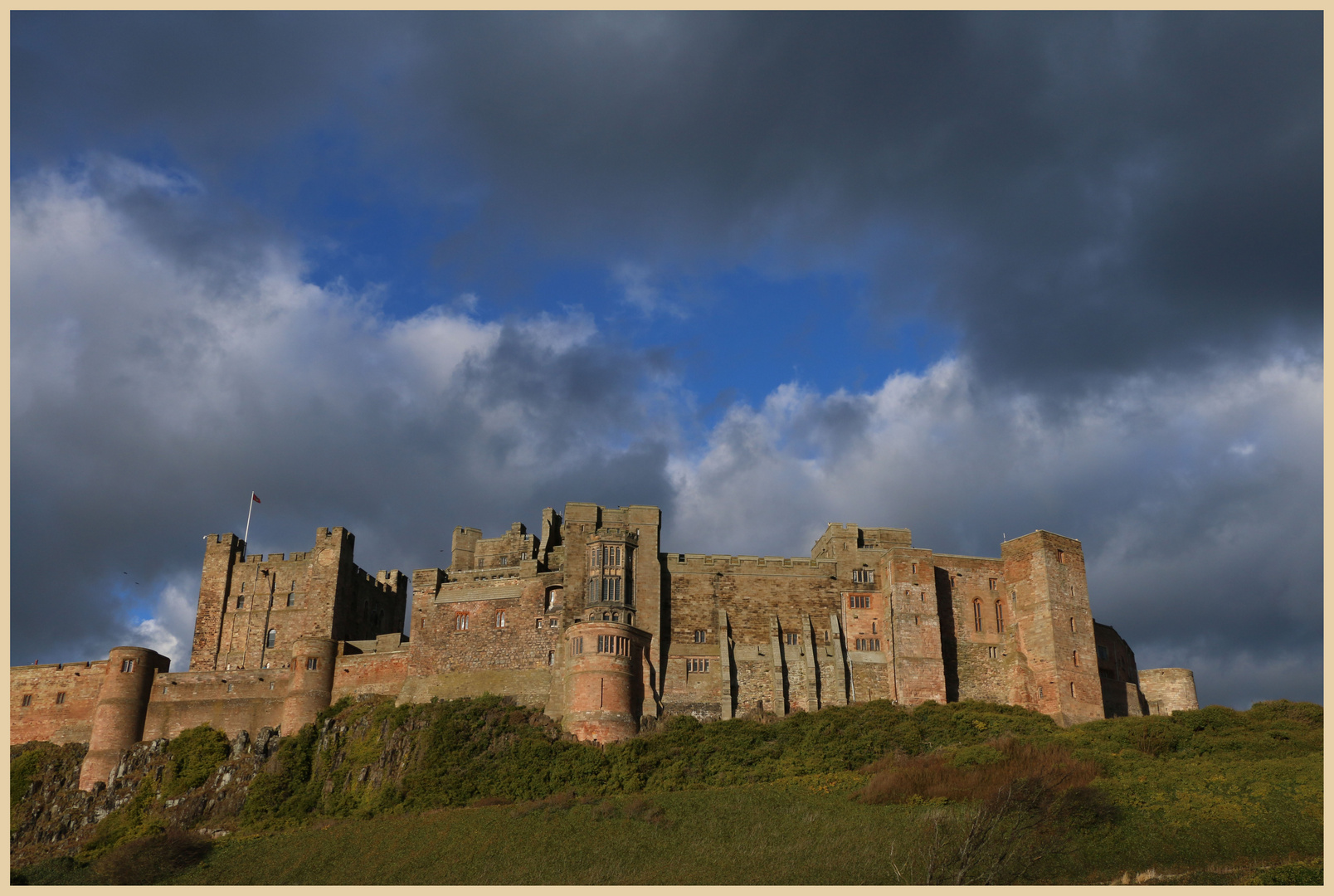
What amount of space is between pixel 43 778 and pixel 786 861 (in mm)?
51003

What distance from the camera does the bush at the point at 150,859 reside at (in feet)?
176

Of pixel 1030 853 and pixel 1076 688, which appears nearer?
pixel 1030 853

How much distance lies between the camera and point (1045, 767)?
176 ft

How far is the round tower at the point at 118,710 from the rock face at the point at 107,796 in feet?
2.44

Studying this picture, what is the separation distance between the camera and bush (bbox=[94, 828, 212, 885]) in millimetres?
53625

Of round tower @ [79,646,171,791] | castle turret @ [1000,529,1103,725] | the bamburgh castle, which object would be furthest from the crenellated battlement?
round tower @ [79,646,171,791]

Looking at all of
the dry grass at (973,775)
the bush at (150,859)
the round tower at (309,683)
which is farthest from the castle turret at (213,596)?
the dry grass at (973,775)

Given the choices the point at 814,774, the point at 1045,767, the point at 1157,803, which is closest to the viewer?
the point at 1157,803

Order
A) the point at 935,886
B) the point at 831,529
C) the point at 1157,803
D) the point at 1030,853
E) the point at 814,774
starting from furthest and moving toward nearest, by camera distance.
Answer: the point at 831,529
the point at 814,774
the point at 1157,803
the point at 1030,853
the point at 935,886

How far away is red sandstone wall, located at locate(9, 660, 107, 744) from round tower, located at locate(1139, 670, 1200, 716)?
237 ft

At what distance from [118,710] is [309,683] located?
12.6m

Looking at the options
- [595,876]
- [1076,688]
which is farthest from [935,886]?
[1076,688]

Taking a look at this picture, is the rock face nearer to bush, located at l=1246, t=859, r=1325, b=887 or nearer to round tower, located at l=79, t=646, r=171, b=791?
round tower, located at l=79, t=646, r=171, b=791

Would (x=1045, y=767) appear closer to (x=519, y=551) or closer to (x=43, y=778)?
(x=519, y=551)
